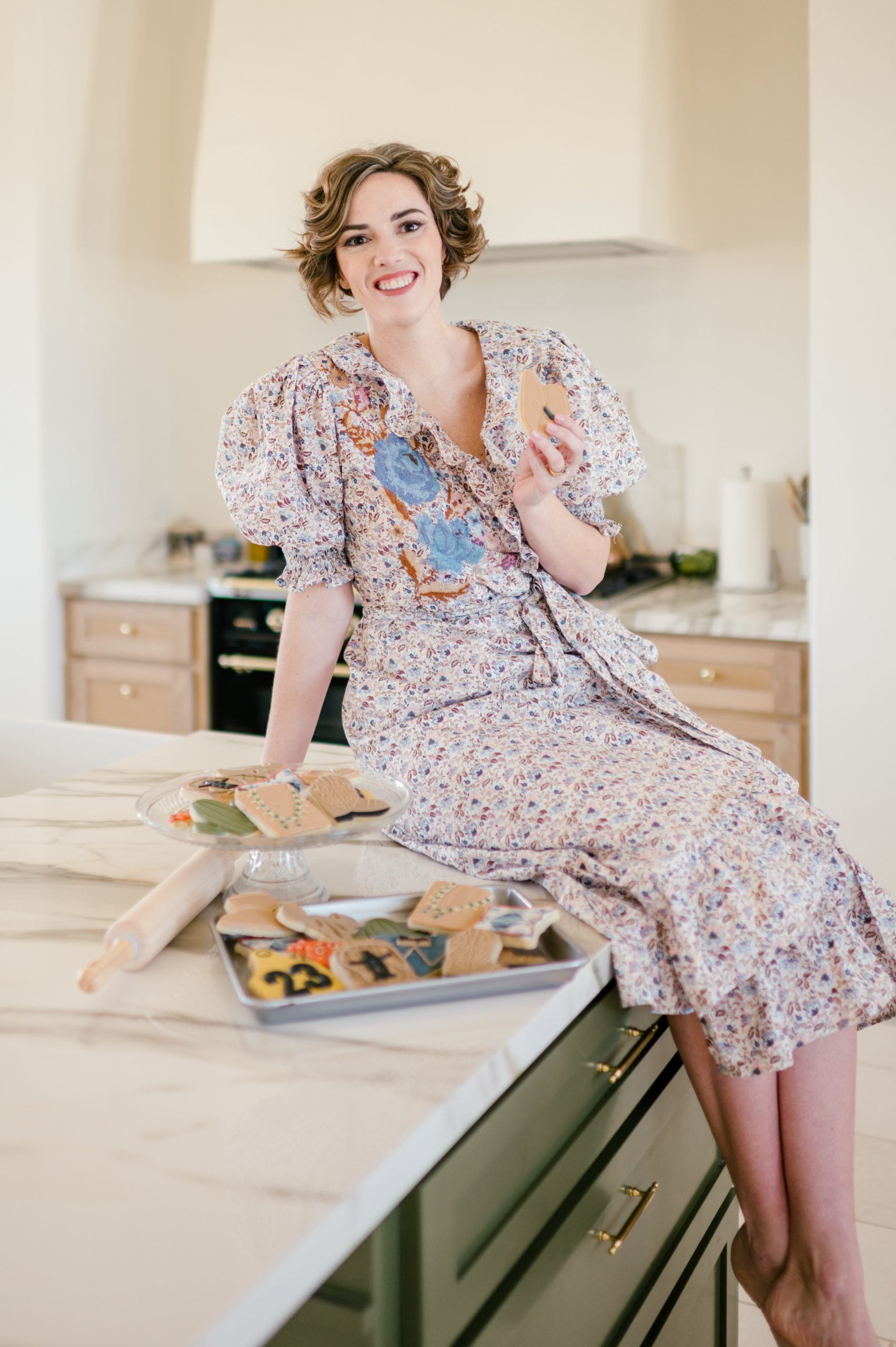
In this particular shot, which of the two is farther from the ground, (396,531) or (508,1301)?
(396,531)

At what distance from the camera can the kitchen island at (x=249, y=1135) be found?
712mm

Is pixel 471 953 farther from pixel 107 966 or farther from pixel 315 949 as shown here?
pixel 107 966

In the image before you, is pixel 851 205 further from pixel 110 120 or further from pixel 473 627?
pixel 110 120

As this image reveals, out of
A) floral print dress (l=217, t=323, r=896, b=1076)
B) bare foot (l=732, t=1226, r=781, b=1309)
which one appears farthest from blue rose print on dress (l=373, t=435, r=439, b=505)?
bare foot (l=732, t=1226, r=781, b=1309)

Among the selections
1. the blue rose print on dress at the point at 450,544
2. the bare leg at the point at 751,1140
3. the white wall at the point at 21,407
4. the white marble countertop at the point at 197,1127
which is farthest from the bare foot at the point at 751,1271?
the white wall at the point at 21,407

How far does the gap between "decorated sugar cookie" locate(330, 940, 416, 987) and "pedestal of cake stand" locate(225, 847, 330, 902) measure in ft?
0.63

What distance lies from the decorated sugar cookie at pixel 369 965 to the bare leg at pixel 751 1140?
1.11 ft

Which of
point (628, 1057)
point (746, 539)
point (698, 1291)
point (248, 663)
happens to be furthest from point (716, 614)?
point (628, 1057)

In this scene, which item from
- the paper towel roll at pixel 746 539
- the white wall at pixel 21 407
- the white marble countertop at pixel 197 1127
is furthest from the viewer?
the white wall at pixel 21 407

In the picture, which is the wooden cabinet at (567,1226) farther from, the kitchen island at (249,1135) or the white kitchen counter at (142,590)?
the white kitchen counter at (142,590)

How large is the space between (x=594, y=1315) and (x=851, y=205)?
94.6 inches

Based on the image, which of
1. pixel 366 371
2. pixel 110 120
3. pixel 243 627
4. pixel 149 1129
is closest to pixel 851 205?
pixel 366 371

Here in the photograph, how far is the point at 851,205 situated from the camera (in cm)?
278

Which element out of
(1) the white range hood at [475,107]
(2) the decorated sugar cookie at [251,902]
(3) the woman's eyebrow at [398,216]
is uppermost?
(1) the white range hood at [475,107]
